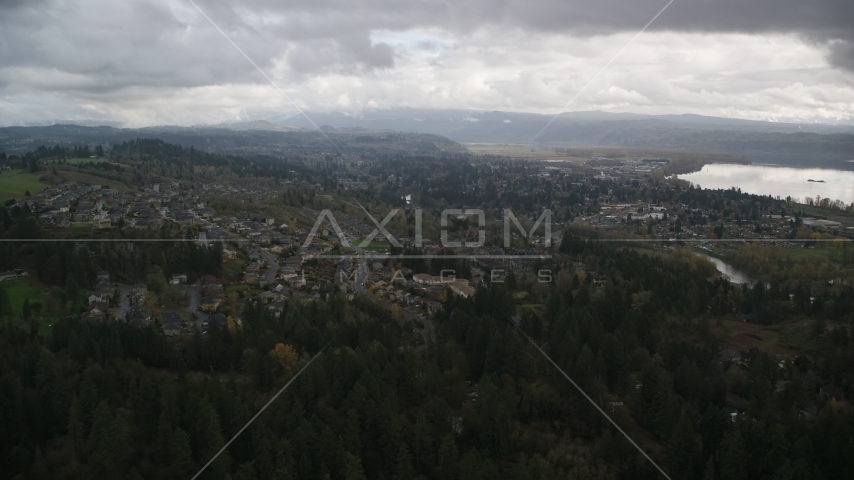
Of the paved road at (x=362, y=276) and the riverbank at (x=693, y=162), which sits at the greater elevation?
the riverbank at (x=693, y=162)

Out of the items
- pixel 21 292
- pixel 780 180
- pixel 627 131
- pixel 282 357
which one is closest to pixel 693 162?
pixel 780 180

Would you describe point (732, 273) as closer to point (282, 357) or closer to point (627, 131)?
point (282, 357)

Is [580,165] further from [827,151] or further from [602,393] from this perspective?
[602,393]

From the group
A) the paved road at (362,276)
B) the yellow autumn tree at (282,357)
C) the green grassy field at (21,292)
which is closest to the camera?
the yellow autumn tree at (282,357)

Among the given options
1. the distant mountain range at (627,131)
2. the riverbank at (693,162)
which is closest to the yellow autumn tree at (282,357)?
the riverbank at (693,162)

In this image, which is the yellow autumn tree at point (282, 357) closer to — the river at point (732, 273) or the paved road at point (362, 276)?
the paved road at point (362, 276)

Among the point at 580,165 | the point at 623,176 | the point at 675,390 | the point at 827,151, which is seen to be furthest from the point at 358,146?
the point at 675,390

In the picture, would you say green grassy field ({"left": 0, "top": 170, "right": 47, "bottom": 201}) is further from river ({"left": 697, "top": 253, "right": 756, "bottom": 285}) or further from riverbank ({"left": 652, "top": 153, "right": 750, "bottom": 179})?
riverbank ({"left": 652, "top": 153, "right": 750, "bottom": 179})
